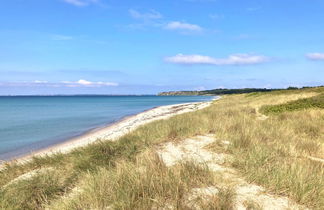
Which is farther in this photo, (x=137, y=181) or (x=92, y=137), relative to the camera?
(x=92, y=137)

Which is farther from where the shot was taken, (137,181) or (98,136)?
(98,136)

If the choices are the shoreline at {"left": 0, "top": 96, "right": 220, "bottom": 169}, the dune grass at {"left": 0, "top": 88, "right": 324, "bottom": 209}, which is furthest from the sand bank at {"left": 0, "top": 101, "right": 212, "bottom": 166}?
the dune grass at {"left": 0, "top": 88, "right": 324, "bottom": 209}

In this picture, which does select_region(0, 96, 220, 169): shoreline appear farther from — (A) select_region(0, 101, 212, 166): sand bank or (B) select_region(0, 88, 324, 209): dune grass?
(B) select_region(0, 88, 324, 209): dune grass

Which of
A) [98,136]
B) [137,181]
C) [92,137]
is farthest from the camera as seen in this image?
[98,136]

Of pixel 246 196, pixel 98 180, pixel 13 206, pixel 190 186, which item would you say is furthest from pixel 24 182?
pixel 246 196

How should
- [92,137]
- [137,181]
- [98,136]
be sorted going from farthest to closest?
[98,136], [92,137], [137,181]

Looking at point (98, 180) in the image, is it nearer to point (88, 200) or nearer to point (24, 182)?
point (88, 200)

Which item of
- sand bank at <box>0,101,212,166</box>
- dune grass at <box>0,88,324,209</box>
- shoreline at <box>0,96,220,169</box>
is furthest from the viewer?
sand bank at <box>0,101,212,166</box>

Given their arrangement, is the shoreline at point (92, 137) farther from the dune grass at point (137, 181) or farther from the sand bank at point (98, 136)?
the dune grass at point (137, 181)

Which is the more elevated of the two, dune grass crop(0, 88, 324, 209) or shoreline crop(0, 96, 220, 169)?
dune grass crop(0, 88, 324, 209)

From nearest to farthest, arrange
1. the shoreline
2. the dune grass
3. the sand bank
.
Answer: the dune grass < the shoreline < the sand bank

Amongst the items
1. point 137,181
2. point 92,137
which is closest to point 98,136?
point 92,137

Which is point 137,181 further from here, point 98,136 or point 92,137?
point 98,136

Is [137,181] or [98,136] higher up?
[137,181]
